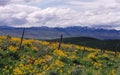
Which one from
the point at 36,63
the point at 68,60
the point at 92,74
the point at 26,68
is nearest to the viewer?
the point at 26,68

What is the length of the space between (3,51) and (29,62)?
3.45m

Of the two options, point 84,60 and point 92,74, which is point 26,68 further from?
point 84,60

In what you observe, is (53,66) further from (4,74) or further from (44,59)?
(4,74)

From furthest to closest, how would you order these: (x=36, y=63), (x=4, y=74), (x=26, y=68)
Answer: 1. (x=36, y=63)
2. (x=26, y=68)
3. (x=4, y=74)

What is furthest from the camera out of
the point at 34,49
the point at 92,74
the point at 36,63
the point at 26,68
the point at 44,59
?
the point at 34,49

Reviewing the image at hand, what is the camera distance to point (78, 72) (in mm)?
21234

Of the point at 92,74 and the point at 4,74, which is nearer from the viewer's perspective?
the point at 4,74

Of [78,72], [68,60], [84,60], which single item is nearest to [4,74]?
[78,72]

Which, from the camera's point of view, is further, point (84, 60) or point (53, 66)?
point (84, 60)

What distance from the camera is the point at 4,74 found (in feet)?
68.0

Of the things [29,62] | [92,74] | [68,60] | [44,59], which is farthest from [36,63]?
[68,60]

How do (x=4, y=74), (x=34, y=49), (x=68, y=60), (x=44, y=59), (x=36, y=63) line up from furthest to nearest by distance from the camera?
(x=34, y=49) < (x=68, y=60) < (x=44, y=59) < (x=36, y=63) < (x=4, y=74)

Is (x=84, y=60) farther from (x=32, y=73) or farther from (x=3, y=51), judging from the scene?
(x=32, y=73)

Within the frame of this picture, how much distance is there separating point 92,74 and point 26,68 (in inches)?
178
